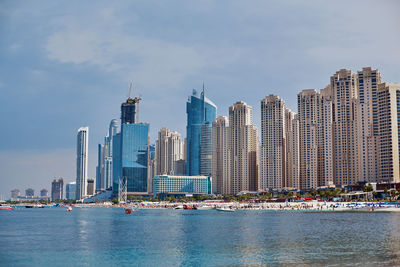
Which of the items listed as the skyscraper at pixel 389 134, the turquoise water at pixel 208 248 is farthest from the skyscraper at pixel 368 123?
the turquoise water at pixel 208 248

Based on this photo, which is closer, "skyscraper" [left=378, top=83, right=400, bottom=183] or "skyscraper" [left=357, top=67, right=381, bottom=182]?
"skyscraper" [left=378, top=83, right=400, bottom=183]

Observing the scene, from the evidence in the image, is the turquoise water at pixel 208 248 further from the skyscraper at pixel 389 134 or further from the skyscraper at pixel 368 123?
the skyscraper at pixel 368 123

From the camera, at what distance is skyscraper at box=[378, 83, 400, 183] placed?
7200 inches

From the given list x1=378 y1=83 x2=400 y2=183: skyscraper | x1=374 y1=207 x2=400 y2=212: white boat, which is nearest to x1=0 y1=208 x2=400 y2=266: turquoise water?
x1=374 y1=207 x2=400 y2=212: white boat

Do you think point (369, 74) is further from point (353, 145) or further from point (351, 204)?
point (351, 204)

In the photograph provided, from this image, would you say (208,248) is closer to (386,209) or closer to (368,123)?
(386,209)

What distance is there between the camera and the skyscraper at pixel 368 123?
7495 inches

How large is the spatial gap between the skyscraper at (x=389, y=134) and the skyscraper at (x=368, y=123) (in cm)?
301

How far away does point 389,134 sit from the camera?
7224 inches

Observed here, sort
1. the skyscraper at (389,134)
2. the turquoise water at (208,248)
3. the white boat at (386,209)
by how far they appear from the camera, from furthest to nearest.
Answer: the skyscraper at (389,134) < the white boat at (386,209) < the turquoise water at (208,248)

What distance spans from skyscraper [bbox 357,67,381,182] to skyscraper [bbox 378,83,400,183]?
301cm

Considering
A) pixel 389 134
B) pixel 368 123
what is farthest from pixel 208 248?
pixel 368 123

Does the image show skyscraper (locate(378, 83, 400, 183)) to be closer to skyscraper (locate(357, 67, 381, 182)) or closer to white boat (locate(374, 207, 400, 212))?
skyscraper (locate(357, 67, 381, 182))

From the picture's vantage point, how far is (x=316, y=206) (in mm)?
174750
